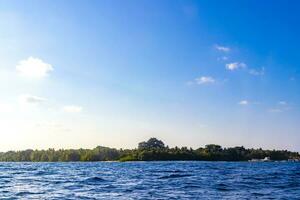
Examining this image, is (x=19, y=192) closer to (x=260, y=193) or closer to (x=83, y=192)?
(x=83, y=192)

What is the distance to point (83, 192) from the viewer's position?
3731 centimetres

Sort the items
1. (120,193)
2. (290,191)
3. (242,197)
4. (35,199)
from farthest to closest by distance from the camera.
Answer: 1. (290,191)
2. (120,193)
3. (242,197)
4. (35,199)

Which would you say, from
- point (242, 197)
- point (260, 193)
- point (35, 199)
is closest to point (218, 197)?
point (242, 197)

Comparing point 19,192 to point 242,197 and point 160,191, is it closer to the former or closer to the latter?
point 160,191

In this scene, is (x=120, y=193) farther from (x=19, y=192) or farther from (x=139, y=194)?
(x=19, y=192)

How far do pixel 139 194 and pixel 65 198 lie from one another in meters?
6.26

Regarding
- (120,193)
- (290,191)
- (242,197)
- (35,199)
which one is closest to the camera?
(35,199)

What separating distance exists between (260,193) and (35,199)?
61.5 ft

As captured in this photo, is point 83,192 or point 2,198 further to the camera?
point 83,192

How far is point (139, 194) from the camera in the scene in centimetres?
3531

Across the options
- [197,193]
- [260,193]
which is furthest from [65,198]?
[260,193]

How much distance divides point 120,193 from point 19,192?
8685 mm

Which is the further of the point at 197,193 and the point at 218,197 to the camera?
the point at 197,193

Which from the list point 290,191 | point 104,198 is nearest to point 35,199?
point 104,198
